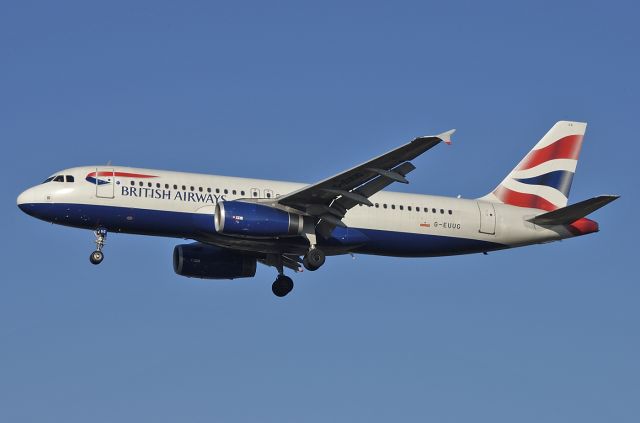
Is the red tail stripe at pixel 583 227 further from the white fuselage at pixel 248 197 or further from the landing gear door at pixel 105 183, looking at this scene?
the landing gear door at pixel 105 183

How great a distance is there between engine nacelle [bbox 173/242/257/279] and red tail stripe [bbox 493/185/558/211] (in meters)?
11.0

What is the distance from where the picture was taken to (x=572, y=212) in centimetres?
5019

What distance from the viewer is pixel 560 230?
169ft

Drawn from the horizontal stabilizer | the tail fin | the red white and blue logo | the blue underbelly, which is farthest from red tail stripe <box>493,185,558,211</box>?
the red white and blue logo

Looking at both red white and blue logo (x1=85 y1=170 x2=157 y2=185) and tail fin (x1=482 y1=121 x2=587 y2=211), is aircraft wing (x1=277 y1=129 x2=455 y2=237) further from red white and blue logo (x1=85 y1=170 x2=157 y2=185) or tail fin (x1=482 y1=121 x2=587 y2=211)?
tail fin (x1=482 y1=121 x2=587 y2=211)

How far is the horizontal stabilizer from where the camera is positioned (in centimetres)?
4736

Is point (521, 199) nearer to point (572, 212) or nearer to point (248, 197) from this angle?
point (572, 212)

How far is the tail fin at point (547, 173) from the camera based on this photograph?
2130 inches

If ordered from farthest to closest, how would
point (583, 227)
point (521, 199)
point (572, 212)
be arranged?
point (521, 199) → point (583, 227) → point (572, 212)

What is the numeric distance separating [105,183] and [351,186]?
365 inches

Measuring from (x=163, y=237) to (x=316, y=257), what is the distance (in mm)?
5994

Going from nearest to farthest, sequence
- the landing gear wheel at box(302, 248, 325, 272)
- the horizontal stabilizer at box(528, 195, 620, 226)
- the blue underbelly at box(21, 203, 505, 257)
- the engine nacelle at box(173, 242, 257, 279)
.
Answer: the blue underbelly at box(21, 203, 505, 257), the horizontal stabilizer at box(528, 195, 620, 226), the landing gear wheel at box(302, 248, 325, 272), the engine nacelle at box(173, 242, 257, 279)

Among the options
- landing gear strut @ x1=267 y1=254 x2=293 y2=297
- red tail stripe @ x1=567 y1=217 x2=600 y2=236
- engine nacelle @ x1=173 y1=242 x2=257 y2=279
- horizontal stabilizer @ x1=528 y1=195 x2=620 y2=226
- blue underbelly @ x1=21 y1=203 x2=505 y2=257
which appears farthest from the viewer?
landing gear strut @ x1=267 y1=254 x2=293 y2=297

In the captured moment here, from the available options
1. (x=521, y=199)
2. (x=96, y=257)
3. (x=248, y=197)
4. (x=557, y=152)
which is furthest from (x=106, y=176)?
(x=557, y=152)
